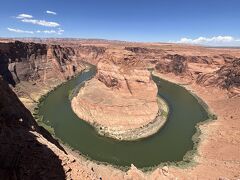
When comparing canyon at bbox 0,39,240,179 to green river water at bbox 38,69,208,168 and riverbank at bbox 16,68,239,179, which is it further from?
A: green river water at bbox 38,69,208,168

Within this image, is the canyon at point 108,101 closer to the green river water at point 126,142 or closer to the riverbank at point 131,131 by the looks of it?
the riverbank at point 131,131

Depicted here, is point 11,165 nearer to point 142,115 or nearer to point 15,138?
point 15,138

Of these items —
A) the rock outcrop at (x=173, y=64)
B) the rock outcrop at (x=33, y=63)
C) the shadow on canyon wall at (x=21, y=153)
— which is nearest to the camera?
the shadow on canyon wall at (x=21, y=153)

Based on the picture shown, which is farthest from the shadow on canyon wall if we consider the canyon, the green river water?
the green river water

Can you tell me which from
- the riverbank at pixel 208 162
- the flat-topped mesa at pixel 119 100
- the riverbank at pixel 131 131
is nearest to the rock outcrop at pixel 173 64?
the riverbank at pixel 208 162

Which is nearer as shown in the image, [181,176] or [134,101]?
[181,176]

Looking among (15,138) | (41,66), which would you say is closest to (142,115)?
(15,138)
